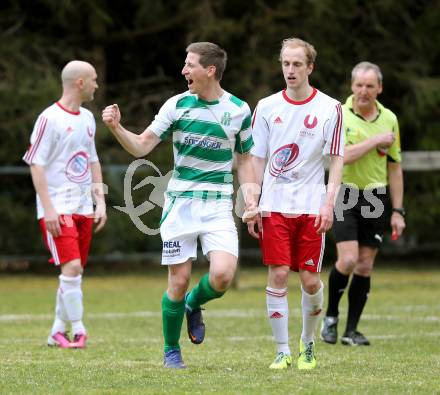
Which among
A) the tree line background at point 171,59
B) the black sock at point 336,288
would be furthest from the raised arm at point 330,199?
the tree line background at point 171,59

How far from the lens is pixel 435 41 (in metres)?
20.8

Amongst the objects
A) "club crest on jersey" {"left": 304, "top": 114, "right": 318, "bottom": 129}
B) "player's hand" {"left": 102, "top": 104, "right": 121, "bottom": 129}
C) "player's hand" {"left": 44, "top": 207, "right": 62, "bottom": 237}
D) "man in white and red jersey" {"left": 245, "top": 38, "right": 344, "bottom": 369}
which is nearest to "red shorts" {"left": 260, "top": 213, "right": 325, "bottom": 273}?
"man in white and red jersey" {"left": 245, "top": 38, "right": 344, "bottom": 369}

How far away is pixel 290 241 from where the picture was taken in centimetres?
750

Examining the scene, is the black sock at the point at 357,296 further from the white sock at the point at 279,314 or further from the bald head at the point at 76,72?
the bald head at the point at 76,72

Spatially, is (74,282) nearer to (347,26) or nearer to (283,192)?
(283,192)

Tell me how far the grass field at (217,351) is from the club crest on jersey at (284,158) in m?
1.32

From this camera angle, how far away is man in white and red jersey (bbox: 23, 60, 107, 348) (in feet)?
29.4

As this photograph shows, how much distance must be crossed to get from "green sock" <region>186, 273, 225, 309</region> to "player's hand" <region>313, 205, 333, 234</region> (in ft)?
2.48

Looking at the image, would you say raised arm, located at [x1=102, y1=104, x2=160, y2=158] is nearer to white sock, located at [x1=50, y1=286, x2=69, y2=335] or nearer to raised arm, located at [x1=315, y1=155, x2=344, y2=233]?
raised arm, located at [x1=315, y1=155, x2=344, y2=233]

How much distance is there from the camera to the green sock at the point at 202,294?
23.9 feet

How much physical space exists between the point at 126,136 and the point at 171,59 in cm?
1446

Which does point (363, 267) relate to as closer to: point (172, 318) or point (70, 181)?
point (70, 181)

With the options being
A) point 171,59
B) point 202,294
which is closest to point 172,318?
point 202,294

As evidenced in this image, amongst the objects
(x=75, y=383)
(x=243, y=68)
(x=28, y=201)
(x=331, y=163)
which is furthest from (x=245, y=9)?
(x=75, y=383)
